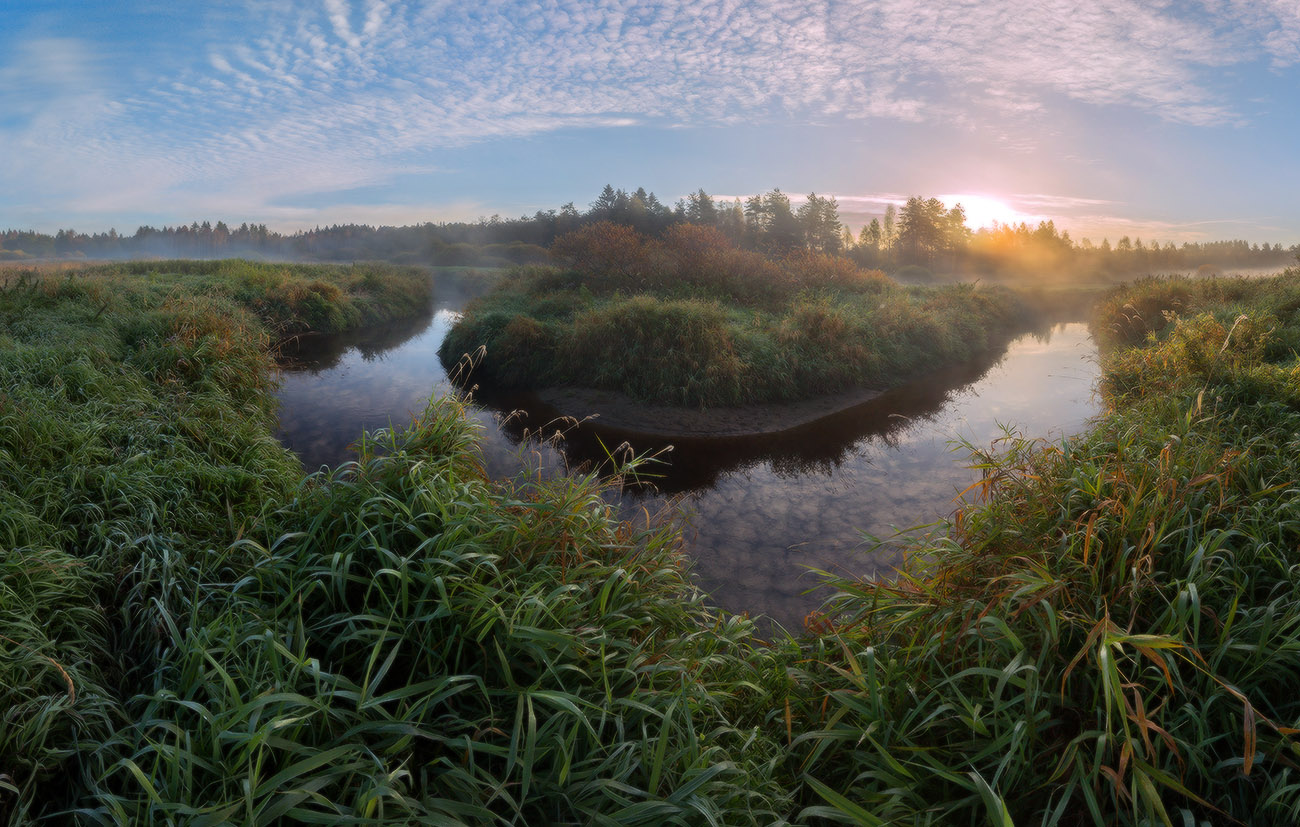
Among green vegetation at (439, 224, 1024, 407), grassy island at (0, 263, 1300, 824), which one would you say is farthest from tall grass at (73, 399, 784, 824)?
green vegetation at (439, 224, 1024, 407)

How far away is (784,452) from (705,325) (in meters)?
3.87

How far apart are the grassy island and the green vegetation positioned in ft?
23.6

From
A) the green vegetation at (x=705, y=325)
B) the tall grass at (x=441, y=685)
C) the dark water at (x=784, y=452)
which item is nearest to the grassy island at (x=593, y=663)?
the tall grass at (x=441, y=685)

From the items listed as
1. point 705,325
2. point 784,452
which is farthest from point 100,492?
point 705,325

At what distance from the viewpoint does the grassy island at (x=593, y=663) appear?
93.2 inches

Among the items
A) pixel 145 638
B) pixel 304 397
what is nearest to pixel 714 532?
pixel 145 638

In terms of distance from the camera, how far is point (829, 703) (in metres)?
3.42

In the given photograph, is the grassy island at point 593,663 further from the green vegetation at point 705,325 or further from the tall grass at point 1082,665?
the green vegetation at point 705,325

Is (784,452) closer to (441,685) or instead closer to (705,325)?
(705,325)

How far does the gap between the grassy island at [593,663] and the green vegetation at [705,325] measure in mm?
7189

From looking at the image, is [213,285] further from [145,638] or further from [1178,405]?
[1178,405]

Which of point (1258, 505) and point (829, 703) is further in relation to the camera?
point (1258, 505)

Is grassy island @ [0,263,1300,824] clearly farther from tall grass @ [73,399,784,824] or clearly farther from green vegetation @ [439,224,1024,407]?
green vegetation @ [439,224,1024,407]

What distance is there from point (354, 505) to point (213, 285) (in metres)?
19.1
